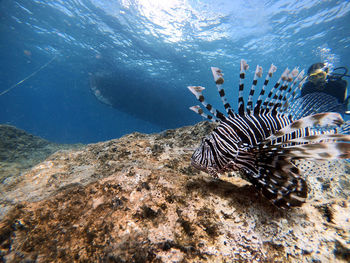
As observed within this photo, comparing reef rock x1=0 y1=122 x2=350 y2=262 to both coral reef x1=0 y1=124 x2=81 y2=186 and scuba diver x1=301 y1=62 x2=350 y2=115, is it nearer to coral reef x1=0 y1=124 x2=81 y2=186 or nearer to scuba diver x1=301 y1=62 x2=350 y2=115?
scuba diver x1=301 y1=62 x2=350 y2=115

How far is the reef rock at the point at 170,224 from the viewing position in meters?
1.07

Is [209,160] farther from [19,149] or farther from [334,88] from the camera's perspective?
[19,149]

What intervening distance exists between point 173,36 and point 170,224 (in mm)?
19208

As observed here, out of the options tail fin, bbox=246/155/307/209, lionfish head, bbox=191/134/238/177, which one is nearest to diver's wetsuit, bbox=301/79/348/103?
tail fin, bbox=246/155/307/209

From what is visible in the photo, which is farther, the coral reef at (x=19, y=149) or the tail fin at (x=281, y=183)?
the coral reef at (x=19, y=149)

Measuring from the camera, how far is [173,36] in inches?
672

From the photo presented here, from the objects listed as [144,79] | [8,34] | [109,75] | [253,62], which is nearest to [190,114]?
[144,79]

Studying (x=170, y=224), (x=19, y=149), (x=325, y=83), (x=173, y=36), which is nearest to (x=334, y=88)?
(x=325, y=83)

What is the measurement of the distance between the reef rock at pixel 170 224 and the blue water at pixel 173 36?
16.8 metres

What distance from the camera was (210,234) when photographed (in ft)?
3.84

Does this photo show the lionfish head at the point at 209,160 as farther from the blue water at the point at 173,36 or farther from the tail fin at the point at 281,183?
the blue water at the point at 173,36

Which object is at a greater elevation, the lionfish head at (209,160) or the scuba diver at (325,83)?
the scuba diver at (325,83)

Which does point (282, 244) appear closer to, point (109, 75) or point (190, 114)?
point (190, 114)

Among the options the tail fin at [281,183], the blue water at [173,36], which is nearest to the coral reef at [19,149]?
the tail fin at [281,183]
